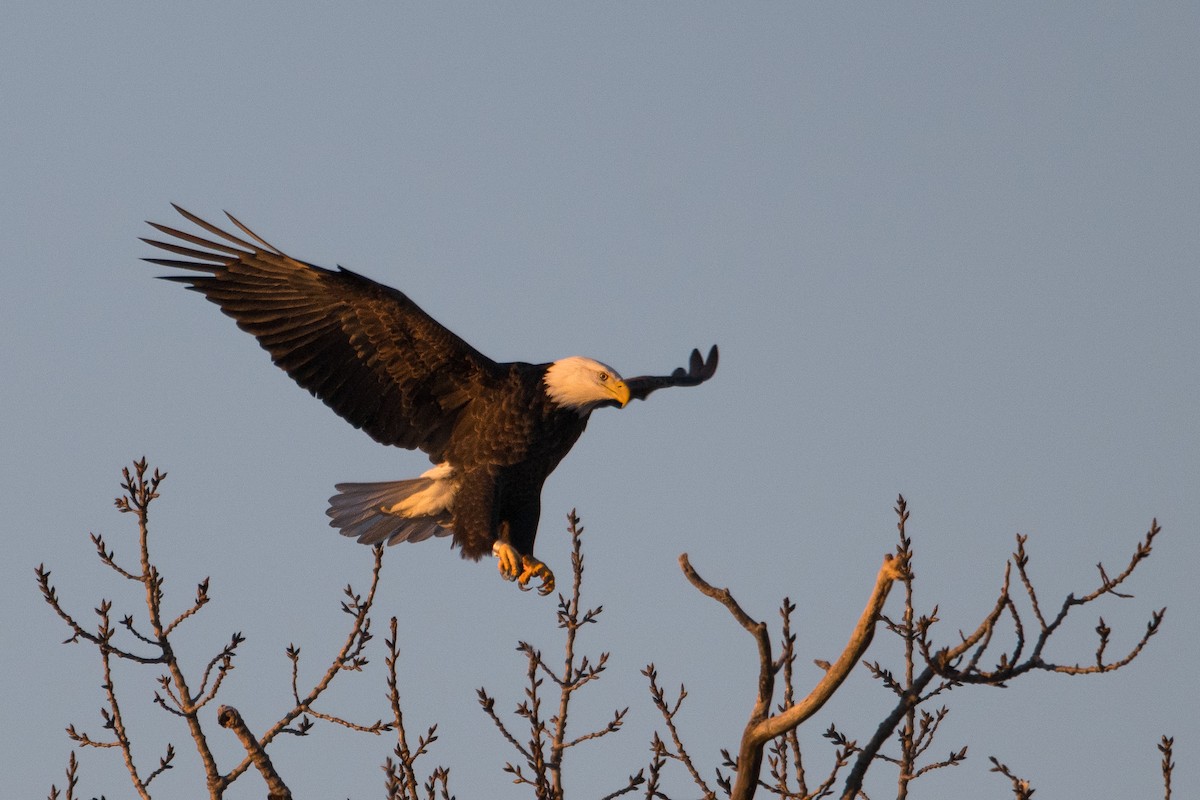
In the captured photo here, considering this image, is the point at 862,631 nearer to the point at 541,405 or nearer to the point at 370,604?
the point at 370,604

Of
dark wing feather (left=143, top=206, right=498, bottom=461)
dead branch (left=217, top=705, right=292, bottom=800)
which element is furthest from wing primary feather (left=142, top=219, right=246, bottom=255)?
dead branch (left=217, top=705, right=292, bottom=800)

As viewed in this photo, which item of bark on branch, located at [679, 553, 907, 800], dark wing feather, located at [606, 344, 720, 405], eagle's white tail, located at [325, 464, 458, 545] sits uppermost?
dark wing feather, located at [606, 344, 720, 405]

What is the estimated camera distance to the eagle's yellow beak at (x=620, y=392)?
5863 mm

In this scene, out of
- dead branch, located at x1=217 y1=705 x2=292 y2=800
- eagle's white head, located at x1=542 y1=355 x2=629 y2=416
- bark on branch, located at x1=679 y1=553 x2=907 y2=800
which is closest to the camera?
bark on branch, located at x1=679 y1=553 x2=907 y2=800

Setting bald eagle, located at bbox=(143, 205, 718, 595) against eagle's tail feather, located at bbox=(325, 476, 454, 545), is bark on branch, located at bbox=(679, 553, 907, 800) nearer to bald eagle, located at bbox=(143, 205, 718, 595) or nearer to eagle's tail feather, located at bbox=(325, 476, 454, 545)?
bald eagle, located at bbox=(143, 205, 718, 595)

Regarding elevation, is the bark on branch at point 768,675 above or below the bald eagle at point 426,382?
below

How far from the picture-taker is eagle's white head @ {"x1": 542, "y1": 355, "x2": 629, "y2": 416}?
583cm

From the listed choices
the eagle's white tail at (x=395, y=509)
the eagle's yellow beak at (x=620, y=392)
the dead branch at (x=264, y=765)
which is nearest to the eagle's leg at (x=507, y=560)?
the eagle's white tail at (x=395, y=509)

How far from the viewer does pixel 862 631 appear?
277cm

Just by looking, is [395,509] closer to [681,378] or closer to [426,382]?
[426,382]

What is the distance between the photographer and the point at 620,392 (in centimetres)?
589

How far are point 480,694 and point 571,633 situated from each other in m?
0.41

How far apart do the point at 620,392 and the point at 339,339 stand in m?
1.18

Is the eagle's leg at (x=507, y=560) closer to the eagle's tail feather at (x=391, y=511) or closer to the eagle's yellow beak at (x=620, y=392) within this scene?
the eagle's tail feather at (x=391, y=511)
